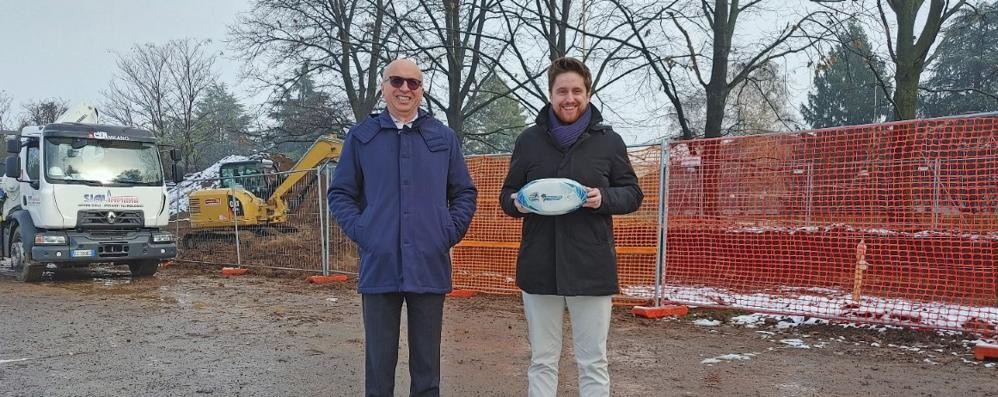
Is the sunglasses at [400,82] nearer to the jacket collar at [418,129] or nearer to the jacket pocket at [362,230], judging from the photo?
the jacket collar at [418,129]

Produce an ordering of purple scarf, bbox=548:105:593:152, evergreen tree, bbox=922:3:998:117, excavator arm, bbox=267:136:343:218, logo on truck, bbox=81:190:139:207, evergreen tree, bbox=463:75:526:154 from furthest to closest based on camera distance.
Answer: evergreen tree, bbox=922:3:998:117 < evergreen tree, bbox=463:75:526:154 < excavator arm, bbox=267:136:343:218 < logo on truck, bbox=81:190:139:207 < purple scarf, bbox=548:105:593:152

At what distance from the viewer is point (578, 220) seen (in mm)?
3205

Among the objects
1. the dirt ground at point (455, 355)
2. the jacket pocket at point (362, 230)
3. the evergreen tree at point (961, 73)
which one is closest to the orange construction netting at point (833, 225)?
the dirt ground at point (455, 355)

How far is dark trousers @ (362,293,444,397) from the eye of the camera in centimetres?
315

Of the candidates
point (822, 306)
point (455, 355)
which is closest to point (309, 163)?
point (455, 355)

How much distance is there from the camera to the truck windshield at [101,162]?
36.9 ft

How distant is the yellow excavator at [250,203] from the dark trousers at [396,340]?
12.1 meters

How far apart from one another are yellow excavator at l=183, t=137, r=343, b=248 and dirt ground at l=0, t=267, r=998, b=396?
6465 millimetres

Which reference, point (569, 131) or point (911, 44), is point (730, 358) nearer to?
point (569, 131)

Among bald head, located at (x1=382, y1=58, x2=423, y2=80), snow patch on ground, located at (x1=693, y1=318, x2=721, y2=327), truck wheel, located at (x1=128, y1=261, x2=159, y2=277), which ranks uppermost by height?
bald head, located at (x1=382, y1=58, x2=423, y2=80)

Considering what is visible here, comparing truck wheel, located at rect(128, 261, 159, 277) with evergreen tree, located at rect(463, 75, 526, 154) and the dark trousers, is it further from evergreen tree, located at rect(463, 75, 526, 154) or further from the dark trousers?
evergreen tree, located at rect(463, 75, 526, 154)

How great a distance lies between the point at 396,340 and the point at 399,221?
0.60 m

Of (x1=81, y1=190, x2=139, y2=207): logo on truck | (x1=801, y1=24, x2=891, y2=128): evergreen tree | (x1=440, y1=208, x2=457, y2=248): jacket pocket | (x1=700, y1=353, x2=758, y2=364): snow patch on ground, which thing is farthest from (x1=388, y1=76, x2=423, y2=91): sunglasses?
(x1=801, y1=24, x2=891, y2=128): evergreen tree

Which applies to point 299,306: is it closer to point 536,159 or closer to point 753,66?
point 536,159
